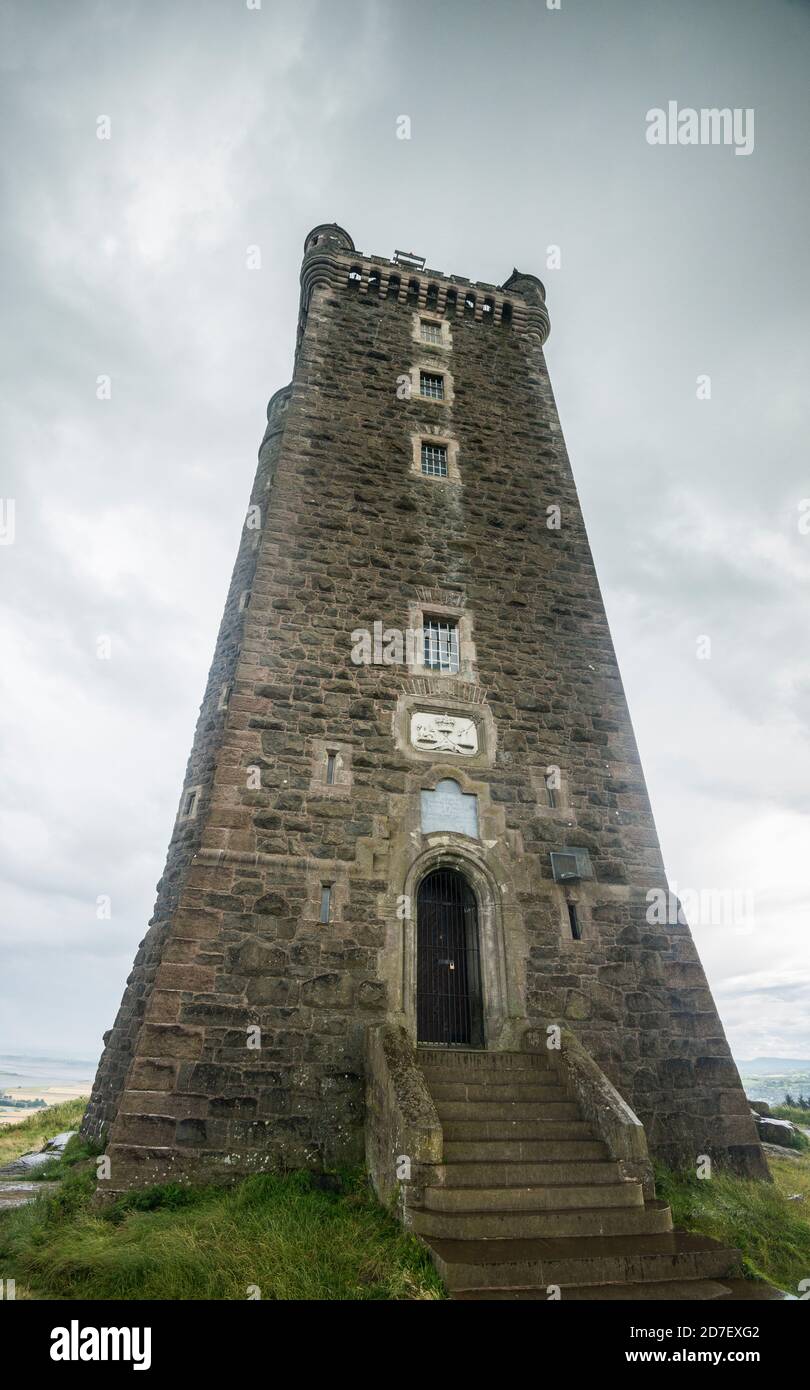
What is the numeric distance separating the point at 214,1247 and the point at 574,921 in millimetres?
5899

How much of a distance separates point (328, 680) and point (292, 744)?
1208 millimetres

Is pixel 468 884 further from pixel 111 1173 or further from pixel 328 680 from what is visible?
pixel 111 1173

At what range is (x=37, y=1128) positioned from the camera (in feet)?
41.1

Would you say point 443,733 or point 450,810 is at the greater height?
point 443,733

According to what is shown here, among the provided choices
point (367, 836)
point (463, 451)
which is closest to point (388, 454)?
point (463, 451)

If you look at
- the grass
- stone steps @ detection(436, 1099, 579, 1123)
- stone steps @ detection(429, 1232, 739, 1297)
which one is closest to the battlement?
stone steps @ detection(436, 1099, 579, 1123)

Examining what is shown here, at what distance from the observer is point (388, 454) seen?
503 inches

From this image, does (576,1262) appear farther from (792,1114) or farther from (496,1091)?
(792,1114)

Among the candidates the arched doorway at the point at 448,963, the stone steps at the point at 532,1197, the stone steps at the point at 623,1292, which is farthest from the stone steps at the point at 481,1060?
the stone steps at the point at 623,1292

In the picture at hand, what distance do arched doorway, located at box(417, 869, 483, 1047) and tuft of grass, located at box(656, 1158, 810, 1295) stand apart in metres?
2.76

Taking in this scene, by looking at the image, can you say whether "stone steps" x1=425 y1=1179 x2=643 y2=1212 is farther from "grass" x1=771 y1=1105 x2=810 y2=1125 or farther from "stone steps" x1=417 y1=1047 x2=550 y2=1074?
"grass" x1=771 y1=1105 x2=810 y2=1125

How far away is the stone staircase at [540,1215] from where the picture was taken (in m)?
4.64

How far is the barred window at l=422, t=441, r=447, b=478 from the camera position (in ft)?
42.9

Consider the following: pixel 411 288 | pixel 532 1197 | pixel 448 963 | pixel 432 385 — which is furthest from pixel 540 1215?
pixel 411 288
